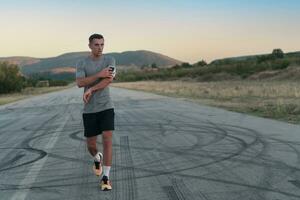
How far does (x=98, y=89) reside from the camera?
783 cm

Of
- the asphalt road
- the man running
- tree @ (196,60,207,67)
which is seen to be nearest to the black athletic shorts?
the man running

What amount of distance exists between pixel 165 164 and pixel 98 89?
244cm

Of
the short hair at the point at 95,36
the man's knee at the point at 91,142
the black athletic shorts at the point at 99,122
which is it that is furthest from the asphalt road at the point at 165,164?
the short hair at the point at 95,36

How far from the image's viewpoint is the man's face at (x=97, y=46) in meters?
7.80

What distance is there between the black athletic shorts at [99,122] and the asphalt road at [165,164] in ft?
2.54

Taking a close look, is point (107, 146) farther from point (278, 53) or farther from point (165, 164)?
point (278, 53)

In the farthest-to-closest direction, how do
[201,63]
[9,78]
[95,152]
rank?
[201,63], [9,78], [95,152]

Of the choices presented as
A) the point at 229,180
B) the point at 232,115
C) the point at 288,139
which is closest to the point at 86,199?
the point at 229,180

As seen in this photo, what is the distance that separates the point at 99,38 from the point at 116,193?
6.86 feet

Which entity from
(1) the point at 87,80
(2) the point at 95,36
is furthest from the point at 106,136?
(2) the point at 95,36

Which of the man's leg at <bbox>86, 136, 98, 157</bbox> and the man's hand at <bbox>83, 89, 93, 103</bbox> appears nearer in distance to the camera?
the man's hand at <bbox>83, 89, 93, 103</bbox>

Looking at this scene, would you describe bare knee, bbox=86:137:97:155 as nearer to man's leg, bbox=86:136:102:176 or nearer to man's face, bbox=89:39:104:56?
man's leg, bbox=86:136:102:176

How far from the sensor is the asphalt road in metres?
7.51

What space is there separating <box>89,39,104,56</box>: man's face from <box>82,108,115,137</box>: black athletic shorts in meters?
0.82
